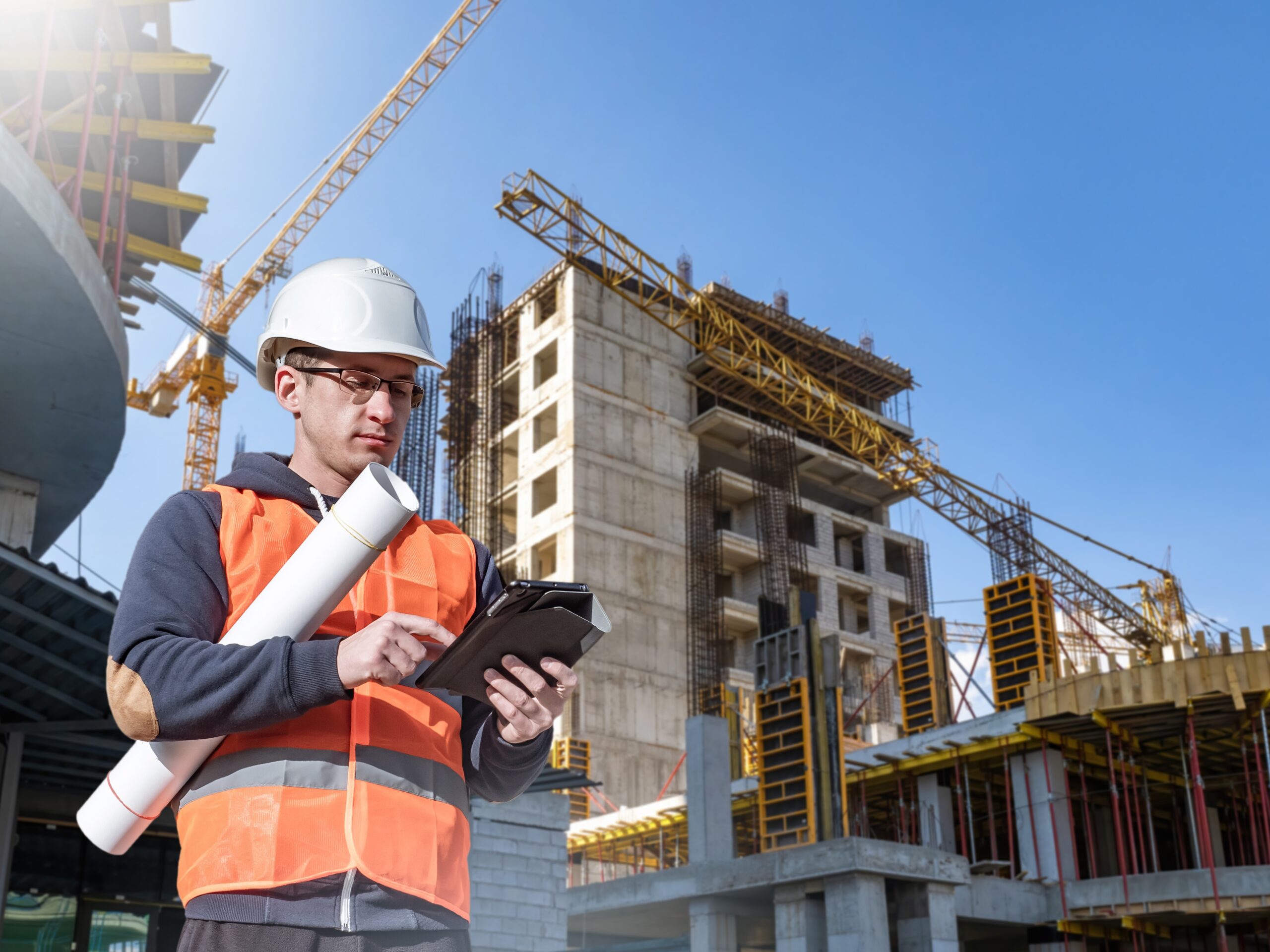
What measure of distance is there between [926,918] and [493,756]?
1937 cm

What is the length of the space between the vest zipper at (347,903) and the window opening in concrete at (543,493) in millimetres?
51691

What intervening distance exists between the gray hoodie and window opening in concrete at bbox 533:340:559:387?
53.9 meters

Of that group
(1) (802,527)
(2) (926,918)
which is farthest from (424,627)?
(1) (802,527)

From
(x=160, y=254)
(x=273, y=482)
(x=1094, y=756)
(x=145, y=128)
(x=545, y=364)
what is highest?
(x=545, y=364)

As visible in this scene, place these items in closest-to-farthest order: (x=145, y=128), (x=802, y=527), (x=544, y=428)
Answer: (x=145, y=128), (x=544, y=428), (x=802, y=527)

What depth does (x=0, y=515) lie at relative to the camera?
16234 mm

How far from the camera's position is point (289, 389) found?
2559mm

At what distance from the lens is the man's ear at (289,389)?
254 cm

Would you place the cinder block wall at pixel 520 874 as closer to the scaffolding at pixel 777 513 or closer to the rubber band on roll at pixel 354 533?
the rubber band on roll at pixel 354 533

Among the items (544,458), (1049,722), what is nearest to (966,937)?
(1049,722)

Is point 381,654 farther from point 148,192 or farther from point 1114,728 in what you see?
point 1114,728

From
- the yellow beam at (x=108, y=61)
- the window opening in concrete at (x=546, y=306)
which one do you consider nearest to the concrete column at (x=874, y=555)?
the window opening in concrete at (x=546, y=306)

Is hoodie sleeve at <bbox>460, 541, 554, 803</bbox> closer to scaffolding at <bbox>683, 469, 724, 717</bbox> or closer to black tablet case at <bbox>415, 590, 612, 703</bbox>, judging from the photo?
black tablet case at <bbox>415, 590, 612, 703</bbox>

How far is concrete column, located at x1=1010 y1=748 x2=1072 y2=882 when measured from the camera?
2506cm
